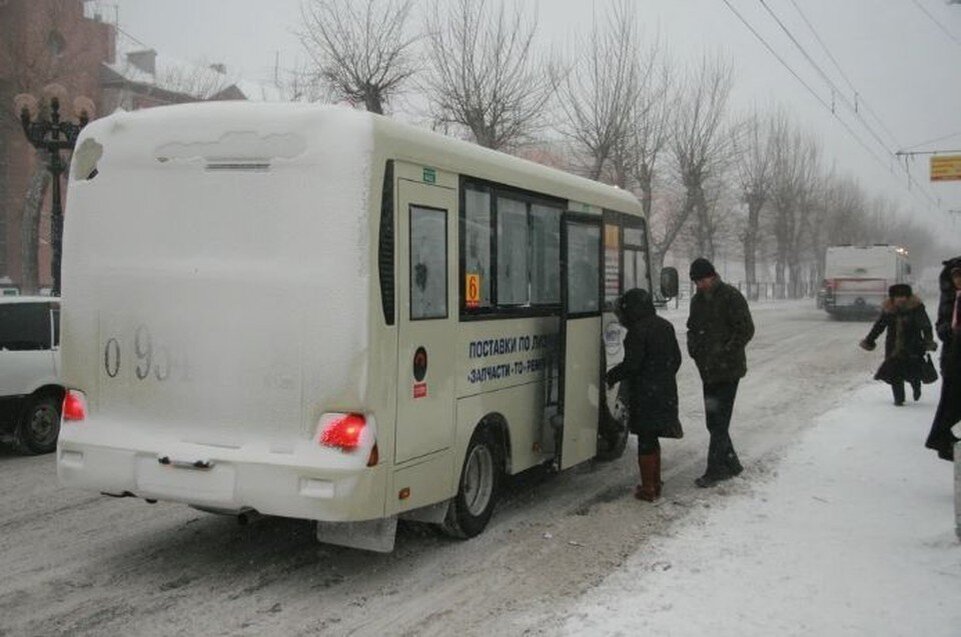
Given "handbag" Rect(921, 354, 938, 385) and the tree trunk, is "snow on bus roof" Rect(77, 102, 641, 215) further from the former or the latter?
the tree trunk

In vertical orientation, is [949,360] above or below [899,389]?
above

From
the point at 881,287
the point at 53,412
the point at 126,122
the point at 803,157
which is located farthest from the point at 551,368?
the point at 803,157

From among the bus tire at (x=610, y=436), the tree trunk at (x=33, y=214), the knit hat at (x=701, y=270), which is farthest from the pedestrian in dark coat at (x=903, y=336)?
the tree trunk at (x=33, y=214)

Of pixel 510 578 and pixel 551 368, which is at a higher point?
pixel 551 368

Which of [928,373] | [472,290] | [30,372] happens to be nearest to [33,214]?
[30,372]

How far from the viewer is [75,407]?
5379mm

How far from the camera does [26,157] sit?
126 ft

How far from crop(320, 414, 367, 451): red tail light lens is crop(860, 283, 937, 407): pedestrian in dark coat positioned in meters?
9.02

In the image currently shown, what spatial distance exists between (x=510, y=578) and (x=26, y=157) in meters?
39.8

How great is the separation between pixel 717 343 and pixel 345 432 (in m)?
4.08

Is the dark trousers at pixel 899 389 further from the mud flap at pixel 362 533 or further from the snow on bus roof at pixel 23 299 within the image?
the snow on bus roof at pixel 23 299

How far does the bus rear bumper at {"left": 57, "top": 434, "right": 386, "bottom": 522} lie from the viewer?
187 inches

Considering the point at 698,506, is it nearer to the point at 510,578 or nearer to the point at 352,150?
the point at 510,578

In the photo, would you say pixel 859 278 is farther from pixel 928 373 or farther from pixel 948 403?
pixel 948 403
